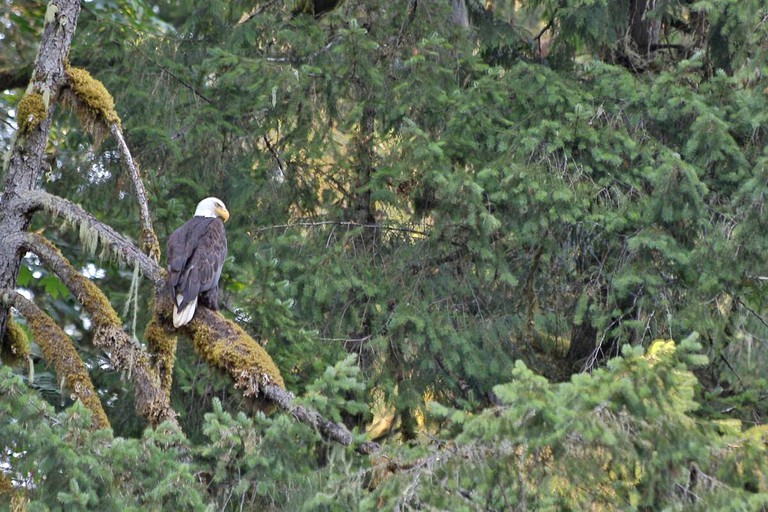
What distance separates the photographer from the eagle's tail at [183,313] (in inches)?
223

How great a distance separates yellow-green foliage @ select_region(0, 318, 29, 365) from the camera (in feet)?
20.4

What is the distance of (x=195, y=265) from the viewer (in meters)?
6.36

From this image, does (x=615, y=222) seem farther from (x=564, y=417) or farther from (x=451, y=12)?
(x=564, y=417)

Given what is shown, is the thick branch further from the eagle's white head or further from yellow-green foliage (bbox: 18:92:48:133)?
yellow-green foliage (bbox: 18:92:48:133)

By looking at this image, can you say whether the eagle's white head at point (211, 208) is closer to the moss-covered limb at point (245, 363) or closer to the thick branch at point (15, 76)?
the moss-covered limb at point (245, 363)

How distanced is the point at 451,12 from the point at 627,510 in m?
6.20

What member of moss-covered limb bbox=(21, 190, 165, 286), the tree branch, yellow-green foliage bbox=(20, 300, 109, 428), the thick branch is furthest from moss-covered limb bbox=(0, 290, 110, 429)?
the thick branch

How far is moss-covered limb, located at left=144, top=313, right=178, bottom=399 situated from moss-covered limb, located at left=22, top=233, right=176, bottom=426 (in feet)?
0.39

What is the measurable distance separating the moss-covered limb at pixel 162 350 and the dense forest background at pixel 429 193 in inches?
8.2

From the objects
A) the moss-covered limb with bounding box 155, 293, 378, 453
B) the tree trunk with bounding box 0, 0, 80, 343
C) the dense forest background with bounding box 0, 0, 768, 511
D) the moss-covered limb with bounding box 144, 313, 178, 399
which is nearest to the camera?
the moss-covered limb with bounding box 155, 293, 378, 453

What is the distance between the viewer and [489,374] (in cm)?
813

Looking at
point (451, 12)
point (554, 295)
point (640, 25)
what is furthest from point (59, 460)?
point (640, 25)

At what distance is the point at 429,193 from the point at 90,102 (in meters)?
3.02

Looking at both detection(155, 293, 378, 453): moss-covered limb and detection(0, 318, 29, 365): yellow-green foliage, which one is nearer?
detection(155, 293, 378, 453): moss-covered limb
